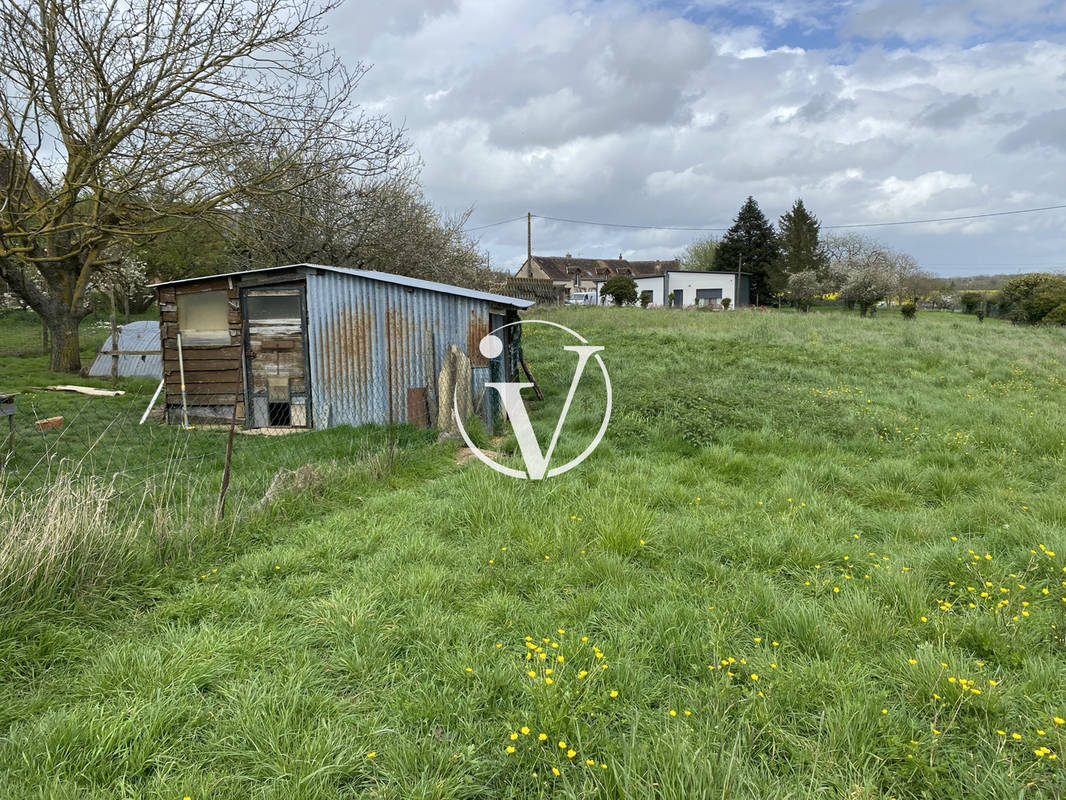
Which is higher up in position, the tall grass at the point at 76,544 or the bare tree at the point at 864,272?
the bare tree at the point at 864,272

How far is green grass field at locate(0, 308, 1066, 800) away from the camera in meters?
2.27

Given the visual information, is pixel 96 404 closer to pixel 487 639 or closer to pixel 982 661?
pixel 487 639

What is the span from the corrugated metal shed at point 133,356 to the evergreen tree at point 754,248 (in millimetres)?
40900

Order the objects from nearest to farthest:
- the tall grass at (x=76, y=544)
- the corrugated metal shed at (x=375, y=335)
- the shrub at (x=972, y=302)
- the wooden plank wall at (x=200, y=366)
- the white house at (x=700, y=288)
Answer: the tall grass at (x=76, y=544) → the corrugated metal shed at (x=375, y=335) → the wooden plank wall at (x=200, y=366) → the shrub at (x=972, y=302) → the white house at (x=700, y=288)

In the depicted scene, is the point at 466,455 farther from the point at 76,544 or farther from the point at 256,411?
the point at 256,411

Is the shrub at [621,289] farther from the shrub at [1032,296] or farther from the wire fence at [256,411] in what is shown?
the wire fence at [256,411]

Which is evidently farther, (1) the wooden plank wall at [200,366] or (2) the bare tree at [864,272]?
(2) the bare tree at [864,272]

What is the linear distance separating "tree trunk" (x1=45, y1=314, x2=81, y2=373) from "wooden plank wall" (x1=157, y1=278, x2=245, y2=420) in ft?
25.0

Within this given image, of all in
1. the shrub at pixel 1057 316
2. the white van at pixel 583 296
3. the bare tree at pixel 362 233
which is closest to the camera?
the bare tree at pixel 362 233

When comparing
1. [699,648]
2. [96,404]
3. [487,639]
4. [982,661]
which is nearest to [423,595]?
[487,639]

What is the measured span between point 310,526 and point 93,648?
1805mm

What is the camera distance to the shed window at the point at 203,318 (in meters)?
10.6

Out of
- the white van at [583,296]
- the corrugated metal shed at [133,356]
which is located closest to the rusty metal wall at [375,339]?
the corrugated metal shed at [133,356]

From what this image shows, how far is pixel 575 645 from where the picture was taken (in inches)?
119
